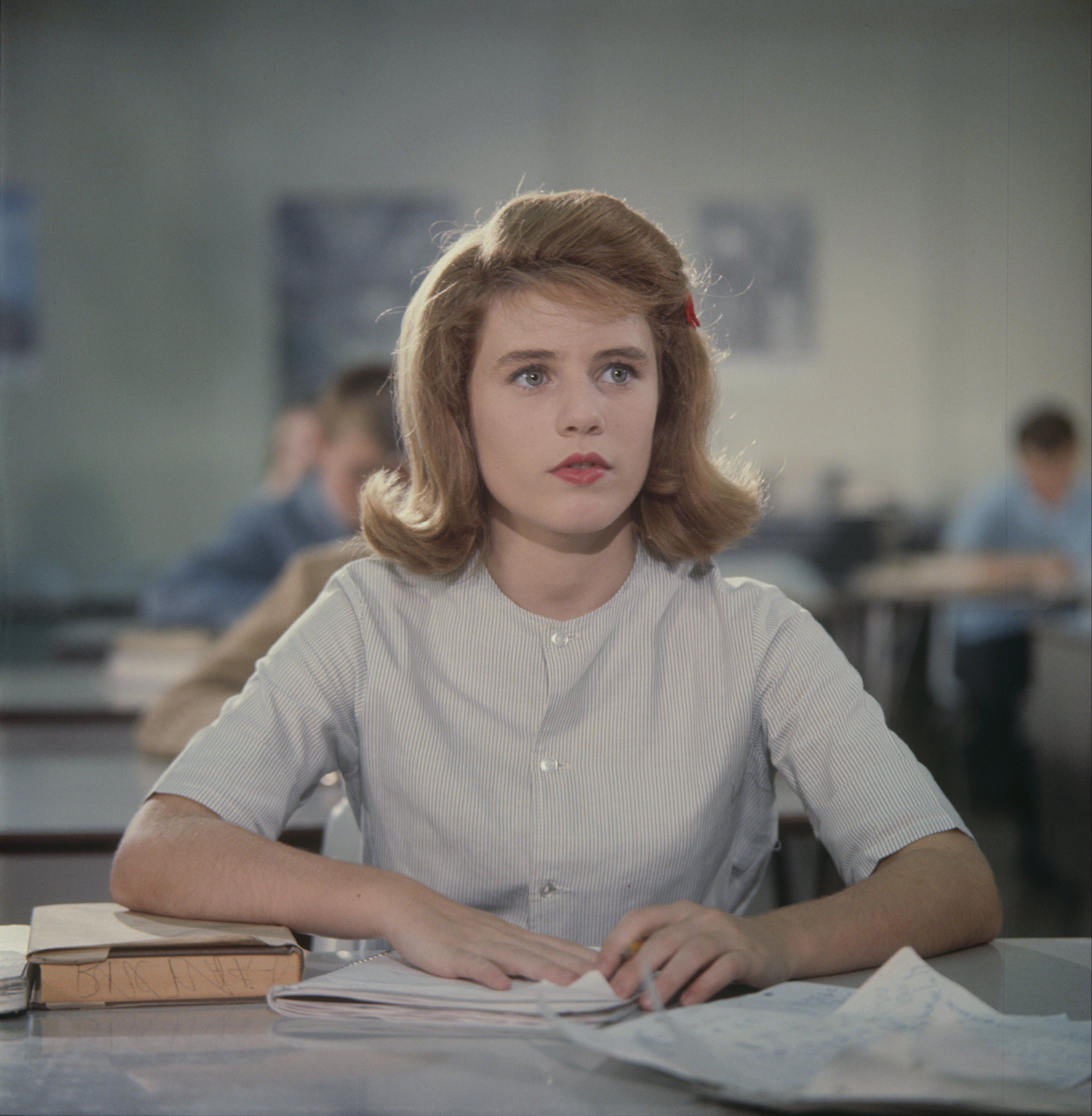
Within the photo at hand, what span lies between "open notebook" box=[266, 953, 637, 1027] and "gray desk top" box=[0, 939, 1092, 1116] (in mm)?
15

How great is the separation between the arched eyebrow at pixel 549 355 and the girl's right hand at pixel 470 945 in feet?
1.49

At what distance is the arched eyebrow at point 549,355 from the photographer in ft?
3.66

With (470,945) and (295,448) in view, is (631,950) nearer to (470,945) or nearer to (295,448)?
(470,945)

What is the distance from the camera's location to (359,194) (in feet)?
24.4

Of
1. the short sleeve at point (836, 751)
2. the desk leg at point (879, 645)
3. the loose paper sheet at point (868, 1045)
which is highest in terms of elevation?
the short sleeve at point (836, 751)

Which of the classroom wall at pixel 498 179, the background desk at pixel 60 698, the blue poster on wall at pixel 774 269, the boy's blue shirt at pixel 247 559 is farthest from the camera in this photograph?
the blue poster on wall at pixel 774 269

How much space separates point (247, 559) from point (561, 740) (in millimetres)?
2775

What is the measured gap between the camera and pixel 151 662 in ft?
9.30

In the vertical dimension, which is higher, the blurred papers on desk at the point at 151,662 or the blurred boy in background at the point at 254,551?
the blurred boy in background at the point at 254,551

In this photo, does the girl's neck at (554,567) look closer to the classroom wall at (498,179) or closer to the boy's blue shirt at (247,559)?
the boy's blue shirt at (247,559)

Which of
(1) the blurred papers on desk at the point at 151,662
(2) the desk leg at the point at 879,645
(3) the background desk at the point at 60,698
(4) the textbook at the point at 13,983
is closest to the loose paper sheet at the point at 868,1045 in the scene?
(4) the textbook at the point at 13,983

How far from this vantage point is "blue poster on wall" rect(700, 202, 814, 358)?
786 cm

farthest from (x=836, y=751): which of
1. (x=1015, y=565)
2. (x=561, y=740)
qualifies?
(x=1015, y=565)

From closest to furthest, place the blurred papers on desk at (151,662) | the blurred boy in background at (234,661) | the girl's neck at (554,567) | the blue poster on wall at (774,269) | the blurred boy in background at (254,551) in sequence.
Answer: the girl's neck at (554,567)
the blurred boy in background at (234,661)
the blurred papers on desk at (151,662)
the blurred boy in background at (254,551)
the blue poster on wall at (774,269)
